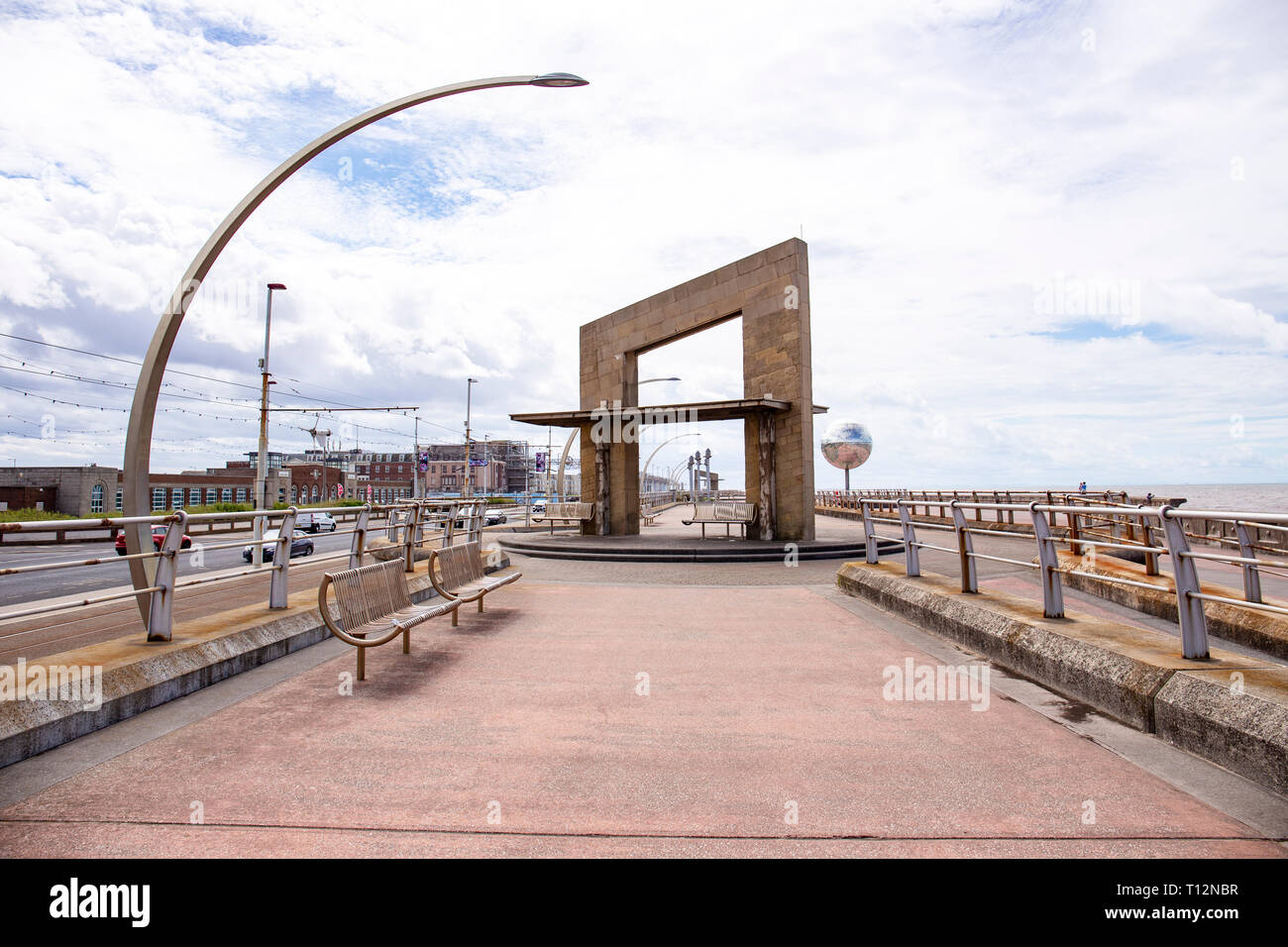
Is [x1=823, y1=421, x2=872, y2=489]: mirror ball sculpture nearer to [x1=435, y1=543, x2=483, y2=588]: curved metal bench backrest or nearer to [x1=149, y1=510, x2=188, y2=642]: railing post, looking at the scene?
[x1=435, y1=543, x2=483, y2=588]: curved metal bench backrest

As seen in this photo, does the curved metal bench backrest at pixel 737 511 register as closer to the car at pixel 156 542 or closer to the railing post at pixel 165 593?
the car at pixel 156 542

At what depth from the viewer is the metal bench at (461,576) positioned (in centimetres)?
820

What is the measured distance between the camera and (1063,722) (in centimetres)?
462

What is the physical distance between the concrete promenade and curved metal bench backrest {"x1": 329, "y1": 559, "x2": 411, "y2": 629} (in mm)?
462

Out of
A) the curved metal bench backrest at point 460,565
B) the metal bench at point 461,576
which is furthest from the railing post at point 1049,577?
the curved metal bench backrest at point 460,565

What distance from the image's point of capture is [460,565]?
8977mm

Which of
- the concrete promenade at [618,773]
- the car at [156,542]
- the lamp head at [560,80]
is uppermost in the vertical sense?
the lamp head at [560,80]

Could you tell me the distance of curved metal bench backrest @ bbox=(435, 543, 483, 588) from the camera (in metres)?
8.45

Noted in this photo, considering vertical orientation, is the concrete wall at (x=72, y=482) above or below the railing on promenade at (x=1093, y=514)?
above

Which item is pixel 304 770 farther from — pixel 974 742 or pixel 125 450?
pixel 125 450

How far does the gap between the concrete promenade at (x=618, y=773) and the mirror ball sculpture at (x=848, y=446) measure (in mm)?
48675

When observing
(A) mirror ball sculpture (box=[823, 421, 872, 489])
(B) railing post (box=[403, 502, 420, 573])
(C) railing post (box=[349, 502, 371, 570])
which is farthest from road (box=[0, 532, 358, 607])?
(A) mirror ball sculpture (box=[823, 421, 872, 489])

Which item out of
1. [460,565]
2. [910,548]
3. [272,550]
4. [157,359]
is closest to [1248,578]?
[910,548]
